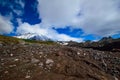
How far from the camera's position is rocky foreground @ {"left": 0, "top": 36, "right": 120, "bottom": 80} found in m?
17.3

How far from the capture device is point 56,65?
19.1 metres

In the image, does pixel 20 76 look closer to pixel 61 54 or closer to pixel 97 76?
pixel 61 54

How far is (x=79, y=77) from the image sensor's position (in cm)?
1728

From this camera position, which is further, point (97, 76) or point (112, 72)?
point (112, 72)

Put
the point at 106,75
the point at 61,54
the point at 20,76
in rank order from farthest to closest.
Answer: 1. the point at 61,54
2. the point at 106,75
3. the point at 20,76

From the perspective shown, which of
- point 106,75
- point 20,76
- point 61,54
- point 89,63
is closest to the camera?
point 20,76

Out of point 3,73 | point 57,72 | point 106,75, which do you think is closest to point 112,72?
point 106,75

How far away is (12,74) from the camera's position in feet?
56.5

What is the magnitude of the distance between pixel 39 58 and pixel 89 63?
635 centimetres

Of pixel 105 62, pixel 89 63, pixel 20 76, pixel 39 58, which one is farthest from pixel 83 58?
pixel 20 76

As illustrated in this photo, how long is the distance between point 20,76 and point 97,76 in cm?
830

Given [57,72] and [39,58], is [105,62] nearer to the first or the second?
[57,72]

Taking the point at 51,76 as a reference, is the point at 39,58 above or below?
above

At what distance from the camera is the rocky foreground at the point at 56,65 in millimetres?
17281
